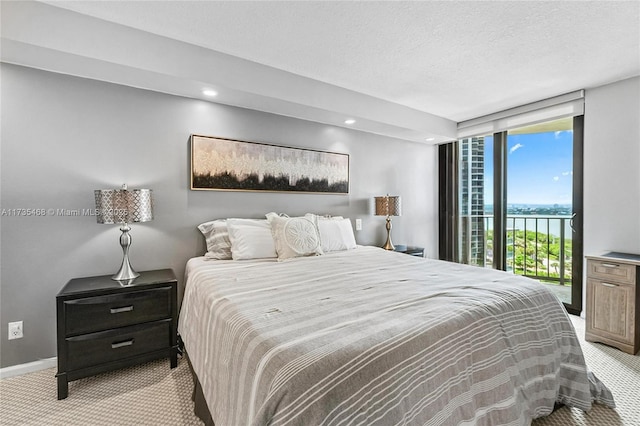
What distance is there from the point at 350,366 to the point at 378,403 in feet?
0.44

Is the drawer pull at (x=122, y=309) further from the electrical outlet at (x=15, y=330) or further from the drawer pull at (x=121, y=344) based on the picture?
the electrical outlet at (x=15, y=330)

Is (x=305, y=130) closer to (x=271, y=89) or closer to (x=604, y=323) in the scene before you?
(x=271, y=89)

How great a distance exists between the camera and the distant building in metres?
4.35

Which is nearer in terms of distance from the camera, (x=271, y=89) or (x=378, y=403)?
(x=378, y=403)

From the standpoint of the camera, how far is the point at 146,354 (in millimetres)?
A: 2115

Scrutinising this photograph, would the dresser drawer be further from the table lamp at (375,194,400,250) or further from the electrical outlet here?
the electrical outlet

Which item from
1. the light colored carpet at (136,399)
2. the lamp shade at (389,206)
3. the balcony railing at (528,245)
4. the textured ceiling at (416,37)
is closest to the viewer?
the light colored carpet at (136,399)

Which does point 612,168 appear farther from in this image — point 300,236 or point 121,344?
point 121,344

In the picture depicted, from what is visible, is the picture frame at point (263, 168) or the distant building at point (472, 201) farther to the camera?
the distant building at point (472, 201)

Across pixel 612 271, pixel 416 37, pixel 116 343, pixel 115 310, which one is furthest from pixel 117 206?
pixel 612 271

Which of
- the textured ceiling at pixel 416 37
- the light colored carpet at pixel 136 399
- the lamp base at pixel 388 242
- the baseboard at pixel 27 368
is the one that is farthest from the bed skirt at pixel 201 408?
the lamp base at pixel 388 242

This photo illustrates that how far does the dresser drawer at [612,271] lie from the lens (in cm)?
243

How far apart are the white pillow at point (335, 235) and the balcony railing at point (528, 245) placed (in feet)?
7.79

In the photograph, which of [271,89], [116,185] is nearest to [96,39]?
[116,185]
